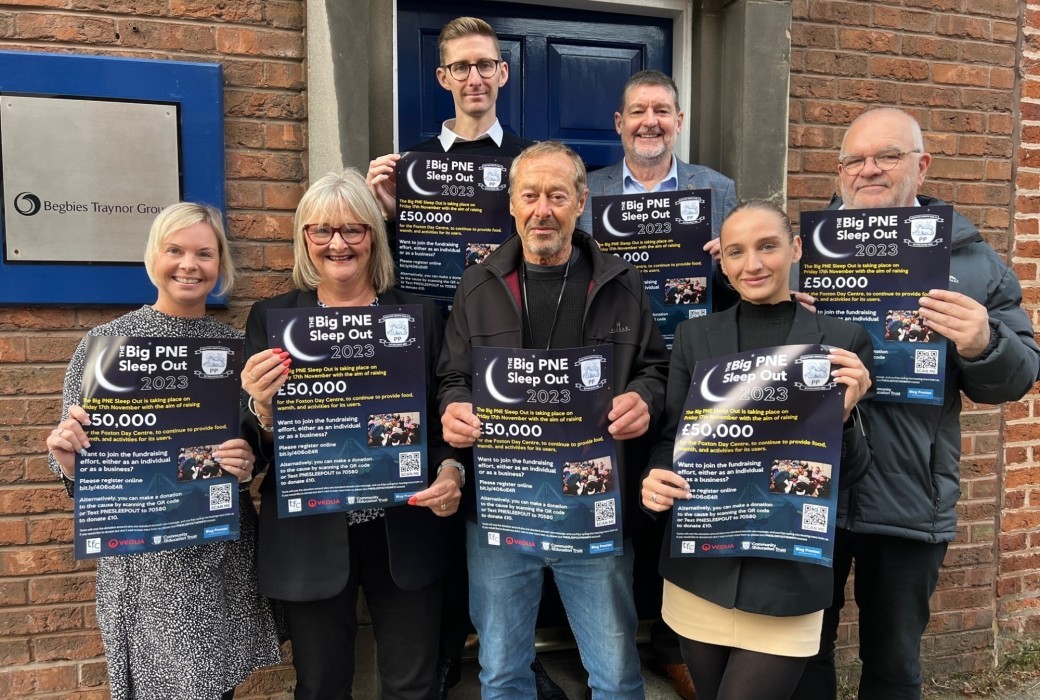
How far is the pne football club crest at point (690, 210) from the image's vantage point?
97.7 inches

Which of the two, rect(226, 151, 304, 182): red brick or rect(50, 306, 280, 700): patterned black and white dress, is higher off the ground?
rect(226, 151, 304, 182): red brick

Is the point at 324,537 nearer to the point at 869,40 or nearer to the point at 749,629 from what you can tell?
the point at 749,629

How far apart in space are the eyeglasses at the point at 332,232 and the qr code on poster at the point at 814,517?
1558 millimetres

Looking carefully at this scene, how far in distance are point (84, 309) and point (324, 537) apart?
151cm

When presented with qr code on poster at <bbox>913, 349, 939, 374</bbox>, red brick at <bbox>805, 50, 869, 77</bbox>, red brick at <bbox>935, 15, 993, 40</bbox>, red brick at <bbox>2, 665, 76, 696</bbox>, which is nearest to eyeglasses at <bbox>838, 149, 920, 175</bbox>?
qr code on poster at <bbox>913, 349, 939, 374</bbox>

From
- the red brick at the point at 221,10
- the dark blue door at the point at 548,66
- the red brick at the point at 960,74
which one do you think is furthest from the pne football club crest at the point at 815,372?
the red brick at the point at 960,74

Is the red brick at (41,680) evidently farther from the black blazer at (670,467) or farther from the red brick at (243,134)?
the black blazer at (670,467)

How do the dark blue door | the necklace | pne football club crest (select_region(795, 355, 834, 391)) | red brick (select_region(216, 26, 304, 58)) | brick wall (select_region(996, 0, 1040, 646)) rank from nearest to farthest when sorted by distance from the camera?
1. pne football club crest (select_region(795, 355, 834, 391))
2. the necklace
3. red brick (select_region(216, 26, 304, 58))
4. the dark blue door
5. brick wall (select_region(996, 0, 1040, 646))

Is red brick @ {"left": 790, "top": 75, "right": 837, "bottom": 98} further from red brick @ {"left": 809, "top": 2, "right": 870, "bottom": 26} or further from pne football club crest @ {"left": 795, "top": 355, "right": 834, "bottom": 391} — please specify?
pne football club crest @ {"left": 795, "top": 355, "right": 834, "bottom": 391}

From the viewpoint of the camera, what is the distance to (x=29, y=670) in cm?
288

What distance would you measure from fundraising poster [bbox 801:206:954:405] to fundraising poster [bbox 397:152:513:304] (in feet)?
3.58

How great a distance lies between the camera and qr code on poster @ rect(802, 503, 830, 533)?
194cm

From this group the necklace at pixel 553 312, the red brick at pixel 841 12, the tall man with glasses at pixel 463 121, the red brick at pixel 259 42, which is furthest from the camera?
the red brick at pixel 841 12

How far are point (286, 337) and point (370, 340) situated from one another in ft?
0.78
